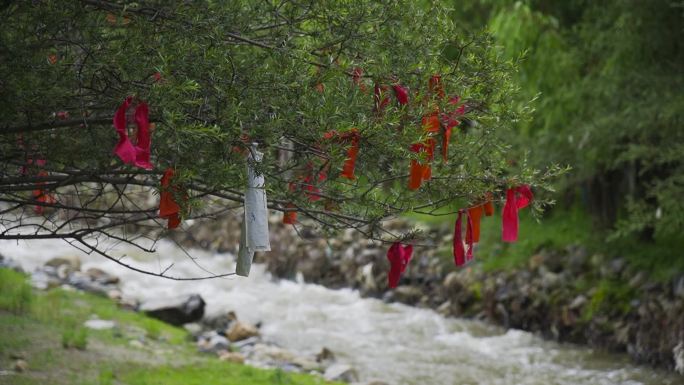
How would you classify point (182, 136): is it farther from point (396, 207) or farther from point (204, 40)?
point (396, 207)

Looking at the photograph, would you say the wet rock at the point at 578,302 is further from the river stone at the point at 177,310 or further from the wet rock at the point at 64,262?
the wet rock at the point at 64,262

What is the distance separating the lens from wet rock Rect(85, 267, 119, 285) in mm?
10789

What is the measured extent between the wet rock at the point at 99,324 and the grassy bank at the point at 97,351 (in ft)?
0.18

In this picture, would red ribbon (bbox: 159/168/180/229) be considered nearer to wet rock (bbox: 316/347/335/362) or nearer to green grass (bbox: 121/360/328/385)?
green grass (bbox: 121/360/328/385)

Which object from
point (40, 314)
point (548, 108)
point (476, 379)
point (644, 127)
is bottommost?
point (476, 379)

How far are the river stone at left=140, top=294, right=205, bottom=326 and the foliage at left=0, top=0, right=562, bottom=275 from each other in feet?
17.1

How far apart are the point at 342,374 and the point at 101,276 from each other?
476 centimetres

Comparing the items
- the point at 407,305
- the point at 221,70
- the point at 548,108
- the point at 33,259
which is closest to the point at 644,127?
the point at 548,108

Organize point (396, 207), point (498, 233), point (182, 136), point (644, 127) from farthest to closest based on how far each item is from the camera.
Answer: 1. point (498, 233)
2. point (644, 127)
3. point (396, 207)
4. point (182, 136)

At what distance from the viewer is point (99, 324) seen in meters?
8.00

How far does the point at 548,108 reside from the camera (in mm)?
8969

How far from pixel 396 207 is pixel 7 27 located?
1.74 metres

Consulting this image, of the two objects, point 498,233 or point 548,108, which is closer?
point 548,108

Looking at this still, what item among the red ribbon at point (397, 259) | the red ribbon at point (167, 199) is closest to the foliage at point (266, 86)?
the red ribbon at point (167, 199)
